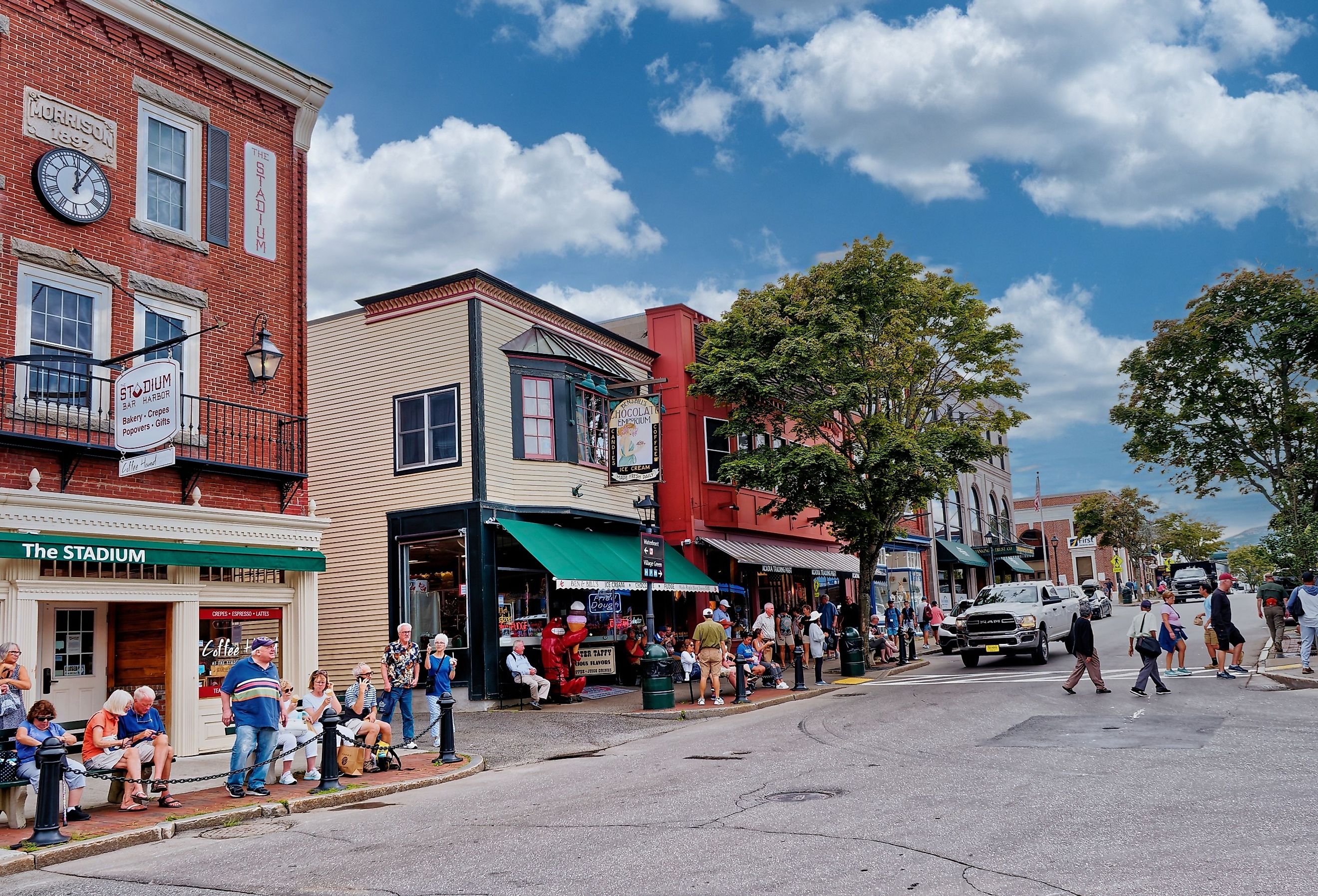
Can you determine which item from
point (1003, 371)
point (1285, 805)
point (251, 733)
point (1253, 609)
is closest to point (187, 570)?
point (251, 733)

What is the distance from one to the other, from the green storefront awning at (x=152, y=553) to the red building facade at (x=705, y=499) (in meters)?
12.4

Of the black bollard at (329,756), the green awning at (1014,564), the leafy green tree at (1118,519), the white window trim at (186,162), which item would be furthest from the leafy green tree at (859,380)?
the leafy green tree at (1118,519)

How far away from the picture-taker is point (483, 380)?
68.8 ft

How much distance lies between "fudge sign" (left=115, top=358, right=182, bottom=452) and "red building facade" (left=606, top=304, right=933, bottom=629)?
14.9 meters

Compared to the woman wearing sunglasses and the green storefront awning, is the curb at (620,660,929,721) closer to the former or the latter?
the green storefront awning

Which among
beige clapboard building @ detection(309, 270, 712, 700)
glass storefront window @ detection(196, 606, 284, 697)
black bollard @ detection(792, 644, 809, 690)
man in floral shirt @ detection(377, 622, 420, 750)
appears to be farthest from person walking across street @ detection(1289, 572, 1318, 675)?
glass storefront window @ detection(196, 606, 284, 697)

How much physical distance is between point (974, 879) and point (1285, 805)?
3242 millimetres

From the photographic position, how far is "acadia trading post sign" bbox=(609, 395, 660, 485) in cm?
2211

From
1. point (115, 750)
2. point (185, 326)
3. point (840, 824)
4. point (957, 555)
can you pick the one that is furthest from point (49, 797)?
point (957, 555)

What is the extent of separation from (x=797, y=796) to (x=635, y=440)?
13.4 meters

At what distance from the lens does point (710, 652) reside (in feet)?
62.6

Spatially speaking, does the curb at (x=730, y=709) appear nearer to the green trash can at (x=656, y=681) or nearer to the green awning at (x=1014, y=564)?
the green trash can at (x=656, y=681)

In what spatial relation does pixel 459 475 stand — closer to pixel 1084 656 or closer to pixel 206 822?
pixel 206 822

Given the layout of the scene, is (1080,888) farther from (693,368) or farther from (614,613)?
(693,368)
